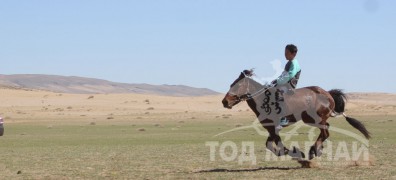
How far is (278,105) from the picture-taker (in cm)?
1603

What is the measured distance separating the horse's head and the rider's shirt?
64cm

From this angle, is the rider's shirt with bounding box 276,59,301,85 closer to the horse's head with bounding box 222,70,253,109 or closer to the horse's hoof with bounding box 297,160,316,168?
the horse's head with bounding box 222,70,253,109

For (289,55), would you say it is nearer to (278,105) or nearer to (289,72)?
(289,72)

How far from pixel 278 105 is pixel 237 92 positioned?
34.9 inches

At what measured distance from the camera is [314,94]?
16.5 meters

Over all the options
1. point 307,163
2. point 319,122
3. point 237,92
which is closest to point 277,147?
point 307,163

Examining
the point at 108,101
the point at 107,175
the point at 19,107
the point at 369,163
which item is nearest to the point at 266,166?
the point at 369,163

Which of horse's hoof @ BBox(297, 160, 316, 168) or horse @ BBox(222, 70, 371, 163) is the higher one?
horse @ BBox(222, 70, 371, 163)

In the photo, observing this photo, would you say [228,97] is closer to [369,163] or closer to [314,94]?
[314,94]

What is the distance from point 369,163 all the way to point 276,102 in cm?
247

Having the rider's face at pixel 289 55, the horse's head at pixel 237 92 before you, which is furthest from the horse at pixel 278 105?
the rider's face at pixel 289 55

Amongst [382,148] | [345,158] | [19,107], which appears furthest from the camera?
[19,107]

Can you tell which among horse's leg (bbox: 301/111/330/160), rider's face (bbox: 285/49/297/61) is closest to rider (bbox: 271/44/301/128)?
rider's face (bbox: 285/49/297/61)

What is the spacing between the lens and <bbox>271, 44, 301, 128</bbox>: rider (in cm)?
1605
